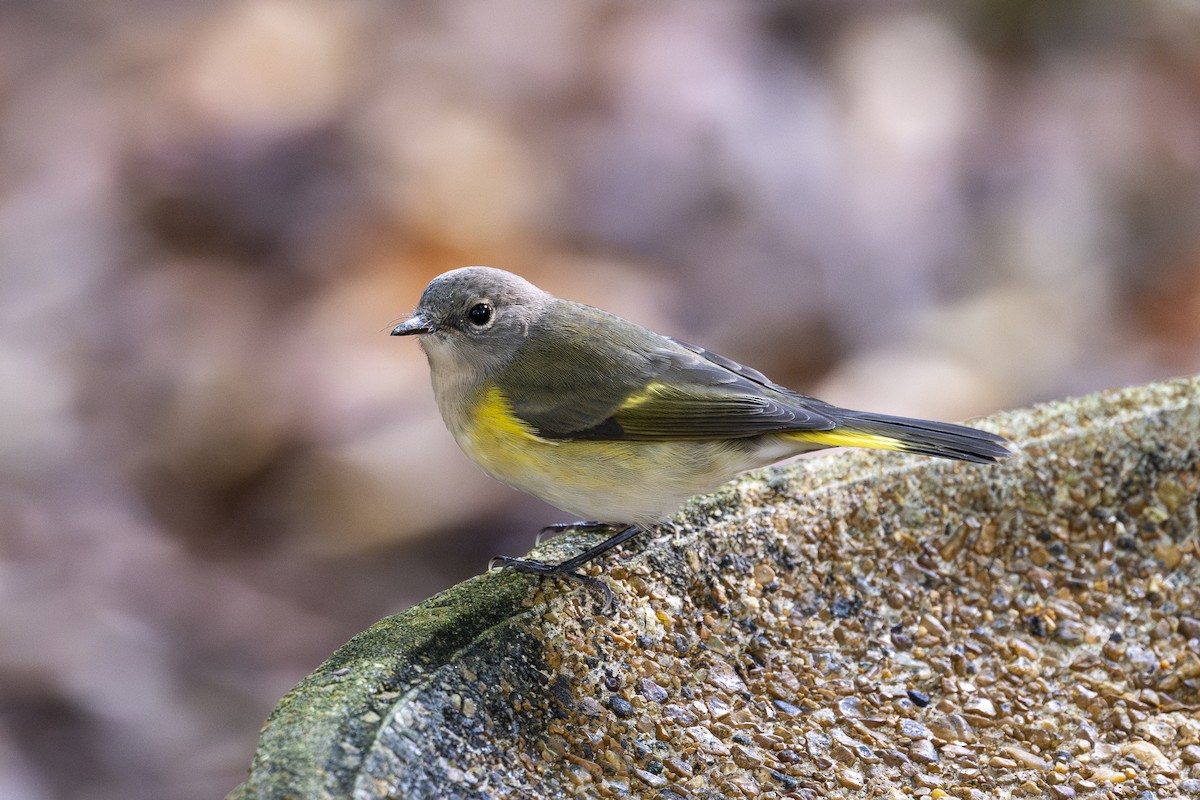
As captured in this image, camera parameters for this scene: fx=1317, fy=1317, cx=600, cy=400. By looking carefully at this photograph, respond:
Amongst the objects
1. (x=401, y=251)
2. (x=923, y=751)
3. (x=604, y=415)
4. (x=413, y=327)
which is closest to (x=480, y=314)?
(x=413, y=327)

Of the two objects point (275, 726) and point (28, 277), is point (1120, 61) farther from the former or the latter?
point (275, 726)

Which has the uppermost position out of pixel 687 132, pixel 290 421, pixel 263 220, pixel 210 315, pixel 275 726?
pixel 687 132

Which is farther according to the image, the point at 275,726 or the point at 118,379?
the point at 118,379

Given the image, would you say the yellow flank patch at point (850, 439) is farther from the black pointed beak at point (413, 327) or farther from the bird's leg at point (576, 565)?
the black pointed beak at point (413, 327)

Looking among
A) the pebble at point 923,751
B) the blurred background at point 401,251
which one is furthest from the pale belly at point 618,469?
the blurred background at point 401,251

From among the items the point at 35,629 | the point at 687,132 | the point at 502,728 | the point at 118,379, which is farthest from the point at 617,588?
the point at 687,132

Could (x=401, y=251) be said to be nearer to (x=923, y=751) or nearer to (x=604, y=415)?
(x=604, y=415)

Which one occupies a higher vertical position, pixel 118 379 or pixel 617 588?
pixel 118 379
